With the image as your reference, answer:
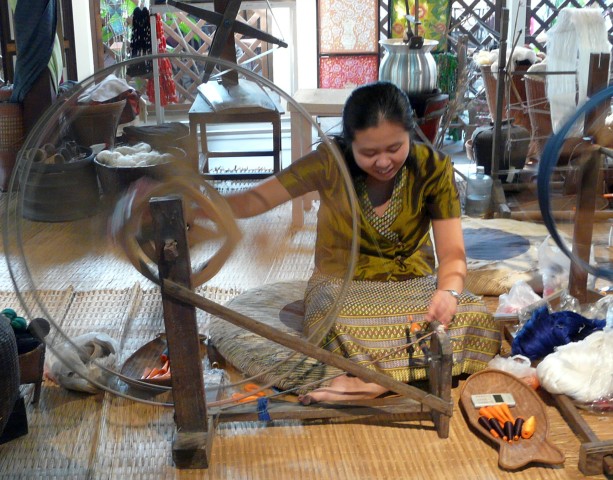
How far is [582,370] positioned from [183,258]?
0.93 metres

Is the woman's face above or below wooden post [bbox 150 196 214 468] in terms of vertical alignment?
above

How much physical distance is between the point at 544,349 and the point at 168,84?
1.10 m

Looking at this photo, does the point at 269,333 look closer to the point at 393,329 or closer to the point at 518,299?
the point at 393,329

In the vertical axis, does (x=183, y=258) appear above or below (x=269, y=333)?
above

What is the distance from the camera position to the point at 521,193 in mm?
3494

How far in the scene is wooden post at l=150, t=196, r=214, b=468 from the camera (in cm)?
135

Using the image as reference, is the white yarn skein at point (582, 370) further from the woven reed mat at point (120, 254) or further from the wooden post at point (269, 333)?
the woven reed mat at point (120, 254)

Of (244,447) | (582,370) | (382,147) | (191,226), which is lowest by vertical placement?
(244,447)

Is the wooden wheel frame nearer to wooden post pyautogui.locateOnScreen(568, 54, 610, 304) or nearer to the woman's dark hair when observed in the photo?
the woman's dark hair

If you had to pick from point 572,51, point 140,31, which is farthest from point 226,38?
point 140,31

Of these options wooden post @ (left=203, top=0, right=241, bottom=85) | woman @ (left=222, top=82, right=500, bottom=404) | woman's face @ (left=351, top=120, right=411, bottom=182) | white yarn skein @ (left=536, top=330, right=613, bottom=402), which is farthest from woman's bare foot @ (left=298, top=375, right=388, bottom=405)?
wooden post @ (left=203, top=0, right=241, bottom=85)

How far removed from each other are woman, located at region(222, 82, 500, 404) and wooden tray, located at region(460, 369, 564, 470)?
0.29 feet

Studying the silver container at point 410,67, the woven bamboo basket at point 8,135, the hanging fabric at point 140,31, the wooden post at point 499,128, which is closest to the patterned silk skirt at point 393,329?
the wooden post at point 499,128

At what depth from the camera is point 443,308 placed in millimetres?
1734
